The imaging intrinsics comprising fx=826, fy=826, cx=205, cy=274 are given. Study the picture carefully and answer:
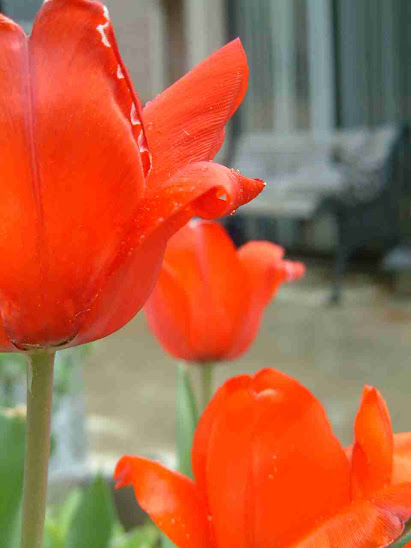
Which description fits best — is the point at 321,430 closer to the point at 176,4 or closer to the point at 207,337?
the point at 207,337

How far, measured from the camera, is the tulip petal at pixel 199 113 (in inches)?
8.0

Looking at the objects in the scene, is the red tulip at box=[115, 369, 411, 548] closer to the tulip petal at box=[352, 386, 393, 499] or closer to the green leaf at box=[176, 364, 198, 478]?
the tulip petal at box=[352, 386, 393, 499]

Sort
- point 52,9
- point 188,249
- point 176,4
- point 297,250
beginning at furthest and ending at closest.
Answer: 1. point 176,4
2. point 297,250
3. point 188,249
4. point 52,9

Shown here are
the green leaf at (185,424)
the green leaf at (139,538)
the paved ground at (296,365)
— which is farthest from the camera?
the paved ground at (296,365)

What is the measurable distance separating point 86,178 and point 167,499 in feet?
0.32

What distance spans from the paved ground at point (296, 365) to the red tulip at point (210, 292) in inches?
68.8

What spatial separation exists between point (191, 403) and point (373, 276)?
5011mm

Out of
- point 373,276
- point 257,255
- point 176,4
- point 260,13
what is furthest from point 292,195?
point 257,255

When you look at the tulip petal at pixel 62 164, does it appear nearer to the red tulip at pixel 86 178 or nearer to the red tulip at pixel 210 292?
the red tulip at pixel 86 178

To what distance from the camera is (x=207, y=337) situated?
464 mm

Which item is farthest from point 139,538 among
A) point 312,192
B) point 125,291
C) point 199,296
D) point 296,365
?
point 312,192

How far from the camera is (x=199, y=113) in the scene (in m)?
0.21

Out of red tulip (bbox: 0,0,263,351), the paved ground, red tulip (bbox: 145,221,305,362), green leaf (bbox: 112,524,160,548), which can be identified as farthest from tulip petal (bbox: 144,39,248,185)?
the paved ground

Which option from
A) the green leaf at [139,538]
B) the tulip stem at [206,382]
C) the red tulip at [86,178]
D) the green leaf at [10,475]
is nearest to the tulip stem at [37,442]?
the red tulip at [86,178]
